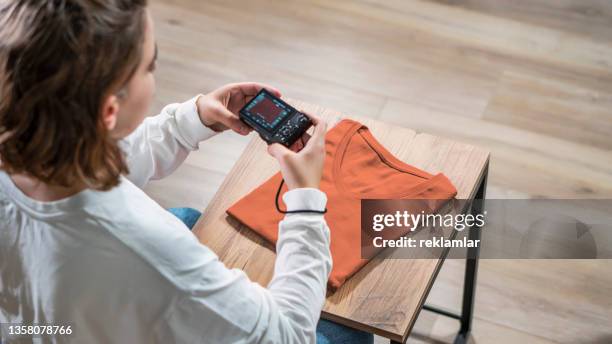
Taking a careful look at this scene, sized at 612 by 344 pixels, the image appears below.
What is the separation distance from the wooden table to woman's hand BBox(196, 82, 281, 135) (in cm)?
10

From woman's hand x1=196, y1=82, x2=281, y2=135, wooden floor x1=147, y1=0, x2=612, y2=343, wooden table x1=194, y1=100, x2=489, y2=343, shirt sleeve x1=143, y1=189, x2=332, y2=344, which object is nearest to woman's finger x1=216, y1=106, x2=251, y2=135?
woman's hand x1=196, y1=82, x2=281, y2=135

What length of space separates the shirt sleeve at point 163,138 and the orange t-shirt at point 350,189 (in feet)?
0.44

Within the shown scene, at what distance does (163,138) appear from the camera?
4.26 feet

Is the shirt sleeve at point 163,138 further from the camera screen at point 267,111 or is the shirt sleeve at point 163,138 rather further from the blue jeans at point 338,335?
the blue jeans at point 338,335

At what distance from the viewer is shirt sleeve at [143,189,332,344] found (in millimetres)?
938

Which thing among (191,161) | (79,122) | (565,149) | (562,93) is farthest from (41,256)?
(562,93)

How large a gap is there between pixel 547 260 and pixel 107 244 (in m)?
1.36

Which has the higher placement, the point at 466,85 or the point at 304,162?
the point at 304,162

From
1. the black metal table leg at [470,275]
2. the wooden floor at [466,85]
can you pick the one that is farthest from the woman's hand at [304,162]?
the wooden floor at [466,85]

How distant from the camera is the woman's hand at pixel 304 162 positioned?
1.14 metres

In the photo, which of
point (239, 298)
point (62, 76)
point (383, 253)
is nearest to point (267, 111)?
point (383, 253)

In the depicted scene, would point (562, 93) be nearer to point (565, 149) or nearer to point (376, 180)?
point (565, 149)

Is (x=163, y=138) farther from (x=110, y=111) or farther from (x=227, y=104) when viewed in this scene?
(x=110, y=111)

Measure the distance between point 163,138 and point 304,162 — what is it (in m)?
0.28
